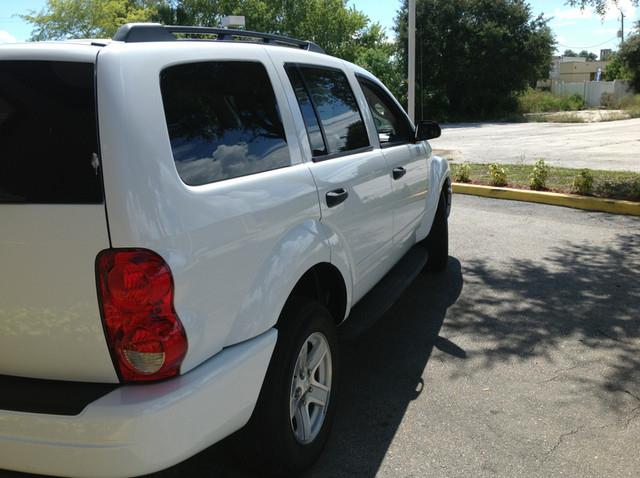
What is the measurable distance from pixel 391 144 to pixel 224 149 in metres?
2.13

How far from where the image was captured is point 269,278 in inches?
98.7

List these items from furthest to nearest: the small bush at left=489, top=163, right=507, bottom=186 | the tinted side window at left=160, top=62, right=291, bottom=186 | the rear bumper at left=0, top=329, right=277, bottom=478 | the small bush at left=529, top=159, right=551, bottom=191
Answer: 1. the small bush at left=489, top=163, right=507, bottom=186
2. the small bush at left=529, top=159, right=551, bottom=191
3. the tinted side window at left=160, top=62, right=291, bottom=186
4. the rear bumper at left=0, top=329, right=277, bottom=478

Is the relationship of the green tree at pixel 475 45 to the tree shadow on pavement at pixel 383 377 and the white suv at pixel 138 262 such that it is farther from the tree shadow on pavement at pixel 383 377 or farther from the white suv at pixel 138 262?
the white suv at pixel 138 262

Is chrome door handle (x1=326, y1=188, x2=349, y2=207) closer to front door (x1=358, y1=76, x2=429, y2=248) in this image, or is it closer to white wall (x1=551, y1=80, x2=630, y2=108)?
front door (x1=358, y1=76, x2=429, y2=248)

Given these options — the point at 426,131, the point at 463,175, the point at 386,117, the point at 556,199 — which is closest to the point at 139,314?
the point at 386,117

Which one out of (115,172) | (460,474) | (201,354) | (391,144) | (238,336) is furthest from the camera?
(391,144)

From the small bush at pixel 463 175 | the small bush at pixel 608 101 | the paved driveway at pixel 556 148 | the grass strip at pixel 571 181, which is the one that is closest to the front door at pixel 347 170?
the grass strip at pixel 571 181

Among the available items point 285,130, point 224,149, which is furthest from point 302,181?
point 224,149

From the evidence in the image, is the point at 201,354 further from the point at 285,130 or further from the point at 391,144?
the point at 391,144

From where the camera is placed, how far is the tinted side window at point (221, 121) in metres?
2.27

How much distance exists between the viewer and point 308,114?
3215 millimetres

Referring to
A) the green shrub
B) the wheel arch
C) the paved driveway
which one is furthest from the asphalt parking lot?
the green shrub

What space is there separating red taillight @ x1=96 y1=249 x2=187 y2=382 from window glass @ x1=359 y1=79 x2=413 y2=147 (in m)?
2.50

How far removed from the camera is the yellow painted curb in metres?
8.47
